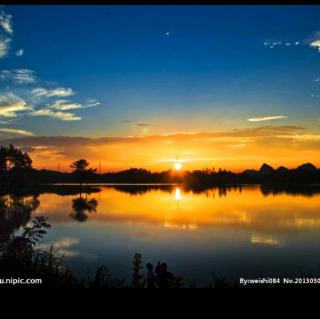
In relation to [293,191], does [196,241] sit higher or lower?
lower

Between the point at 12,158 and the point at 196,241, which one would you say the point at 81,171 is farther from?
the point at 196,241

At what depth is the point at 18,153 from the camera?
6731 cm

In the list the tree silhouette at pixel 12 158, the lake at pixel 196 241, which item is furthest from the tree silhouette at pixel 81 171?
the lake at pixel 196 241

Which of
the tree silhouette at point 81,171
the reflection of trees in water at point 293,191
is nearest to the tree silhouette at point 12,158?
the tree silhouette at point 81,171

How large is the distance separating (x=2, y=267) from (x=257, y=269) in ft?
36.7

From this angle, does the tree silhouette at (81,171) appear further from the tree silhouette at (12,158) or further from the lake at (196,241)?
the lake at (196,241)

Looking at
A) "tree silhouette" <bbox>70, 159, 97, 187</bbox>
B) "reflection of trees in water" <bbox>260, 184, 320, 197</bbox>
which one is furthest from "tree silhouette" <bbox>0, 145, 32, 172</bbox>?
"reflection of trees in water" <bbox>260, 184, 320, 197</bbox>

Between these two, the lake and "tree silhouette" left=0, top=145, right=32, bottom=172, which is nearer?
the lake

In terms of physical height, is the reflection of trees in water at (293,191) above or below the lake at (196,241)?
above

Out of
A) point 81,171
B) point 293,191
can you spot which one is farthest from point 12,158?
point 293,191

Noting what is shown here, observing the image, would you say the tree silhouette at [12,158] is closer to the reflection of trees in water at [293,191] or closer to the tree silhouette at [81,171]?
the tree silhouette at [81,171]

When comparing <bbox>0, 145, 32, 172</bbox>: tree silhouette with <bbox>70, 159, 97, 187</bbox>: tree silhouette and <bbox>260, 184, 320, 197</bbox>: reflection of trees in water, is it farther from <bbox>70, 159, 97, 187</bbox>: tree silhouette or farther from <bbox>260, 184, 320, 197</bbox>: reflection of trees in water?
<bbox>260, 184, 320, 197</bbox>: reflection of trees in water

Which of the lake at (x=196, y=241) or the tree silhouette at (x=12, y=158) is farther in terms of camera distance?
the tree silhouette at (x=12, y=158)
